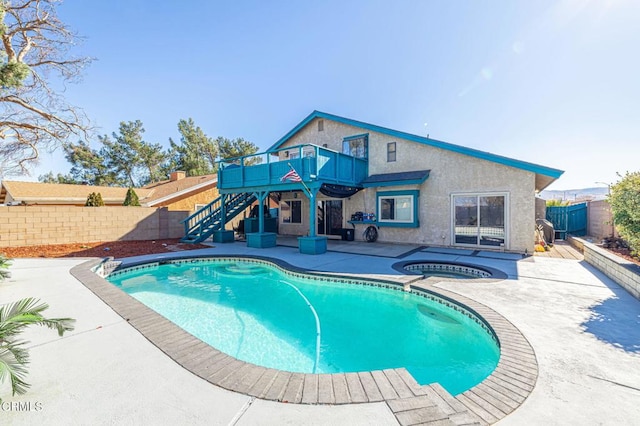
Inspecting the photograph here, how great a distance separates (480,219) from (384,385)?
403 inches

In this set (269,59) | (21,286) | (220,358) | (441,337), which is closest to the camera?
(220,358)

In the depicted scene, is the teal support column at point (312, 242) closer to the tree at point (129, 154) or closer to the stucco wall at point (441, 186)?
the stucco wall at point (441, 186)


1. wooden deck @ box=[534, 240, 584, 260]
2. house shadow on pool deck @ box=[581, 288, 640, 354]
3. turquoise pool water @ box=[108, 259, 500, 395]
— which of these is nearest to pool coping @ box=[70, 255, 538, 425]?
turquoise pool water @ box=[108, 259, 500, 395]

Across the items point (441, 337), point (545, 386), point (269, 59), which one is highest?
point (269, 59)

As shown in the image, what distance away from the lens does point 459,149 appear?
425 inches

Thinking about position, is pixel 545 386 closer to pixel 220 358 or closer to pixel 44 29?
pixel 220 358

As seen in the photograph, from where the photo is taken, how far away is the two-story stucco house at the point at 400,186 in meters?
10.1

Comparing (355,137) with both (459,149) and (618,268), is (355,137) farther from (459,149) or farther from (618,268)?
(618,268)

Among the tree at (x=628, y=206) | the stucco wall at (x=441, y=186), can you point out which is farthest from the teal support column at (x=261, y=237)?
Answer: the tree at (x=628, y=206)

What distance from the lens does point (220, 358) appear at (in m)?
2.86

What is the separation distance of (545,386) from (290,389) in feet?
7.99

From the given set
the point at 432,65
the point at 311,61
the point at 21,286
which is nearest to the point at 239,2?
the point at 311,61

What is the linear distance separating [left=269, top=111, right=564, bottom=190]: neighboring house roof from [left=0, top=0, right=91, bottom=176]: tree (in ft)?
36.8

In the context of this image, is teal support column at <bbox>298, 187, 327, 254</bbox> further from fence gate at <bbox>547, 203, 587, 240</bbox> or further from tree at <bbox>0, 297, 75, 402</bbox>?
fence gate at <bbox>547, 203, 587, 240</bbox>
